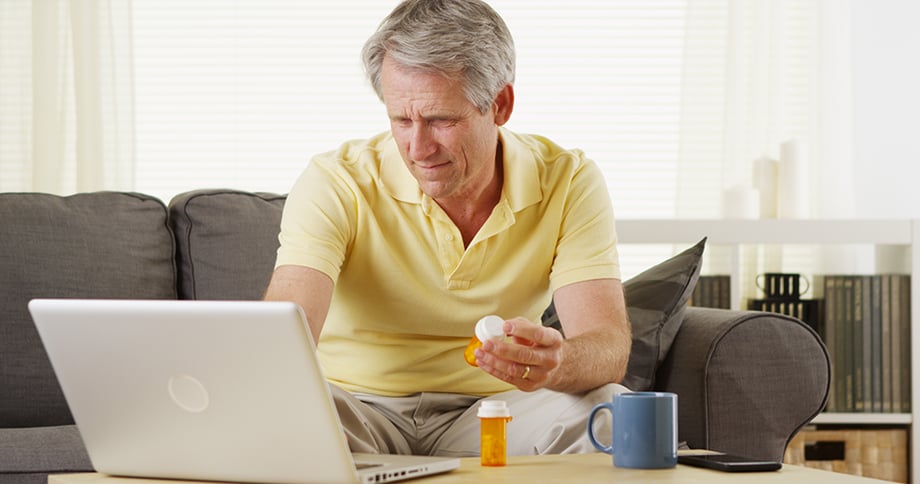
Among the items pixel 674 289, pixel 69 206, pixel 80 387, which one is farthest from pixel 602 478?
pixel 69 206

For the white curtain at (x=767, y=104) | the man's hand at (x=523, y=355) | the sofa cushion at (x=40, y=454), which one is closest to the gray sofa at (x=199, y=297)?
the sofa cushion at (x=40, y=454)

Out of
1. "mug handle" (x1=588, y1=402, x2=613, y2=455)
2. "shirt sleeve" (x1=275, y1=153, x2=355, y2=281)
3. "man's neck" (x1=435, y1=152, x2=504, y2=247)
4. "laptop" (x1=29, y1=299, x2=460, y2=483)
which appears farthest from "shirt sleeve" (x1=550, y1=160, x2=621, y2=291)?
"laptop" (x1=29, y1=299, x2=460, y2=483)

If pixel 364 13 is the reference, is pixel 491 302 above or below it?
below

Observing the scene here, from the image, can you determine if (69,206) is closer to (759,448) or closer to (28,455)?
(28,455)

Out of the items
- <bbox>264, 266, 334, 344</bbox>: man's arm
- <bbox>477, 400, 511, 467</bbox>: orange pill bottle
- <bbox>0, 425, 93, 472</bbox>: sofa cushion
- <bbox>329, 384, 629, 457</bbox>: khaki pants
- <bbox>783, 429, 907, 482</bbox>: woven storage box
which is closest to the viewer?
<bbox>477, 400, 511, 467</bbox>: orange pill bottle

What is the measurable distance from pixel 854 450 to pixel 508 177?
1.55 metres

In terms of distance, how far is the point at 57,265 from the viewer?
7.44ft

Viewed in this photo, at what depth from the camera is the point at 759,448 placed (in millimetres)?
1983

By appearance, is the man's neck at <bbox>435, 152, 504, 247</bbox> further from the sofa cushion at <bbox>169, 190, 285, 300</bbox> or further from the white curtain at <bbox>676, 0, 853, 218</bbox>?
the white curtain at <bbox>676, 0, 853, 218</bbox>

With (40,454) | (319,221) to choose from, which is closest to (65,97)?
(40,454)

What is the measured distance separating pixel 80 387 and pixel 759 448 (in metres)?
1.20

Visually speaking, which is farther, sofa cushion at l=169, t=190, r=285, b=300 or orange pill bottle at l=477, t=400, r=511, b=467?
sofa cushion at l=169, t=190, r=285, b=300

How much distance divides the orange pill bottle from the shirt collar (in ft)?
2.00

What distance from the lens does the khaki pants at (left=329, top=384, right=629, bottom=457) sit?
62.4 inches
